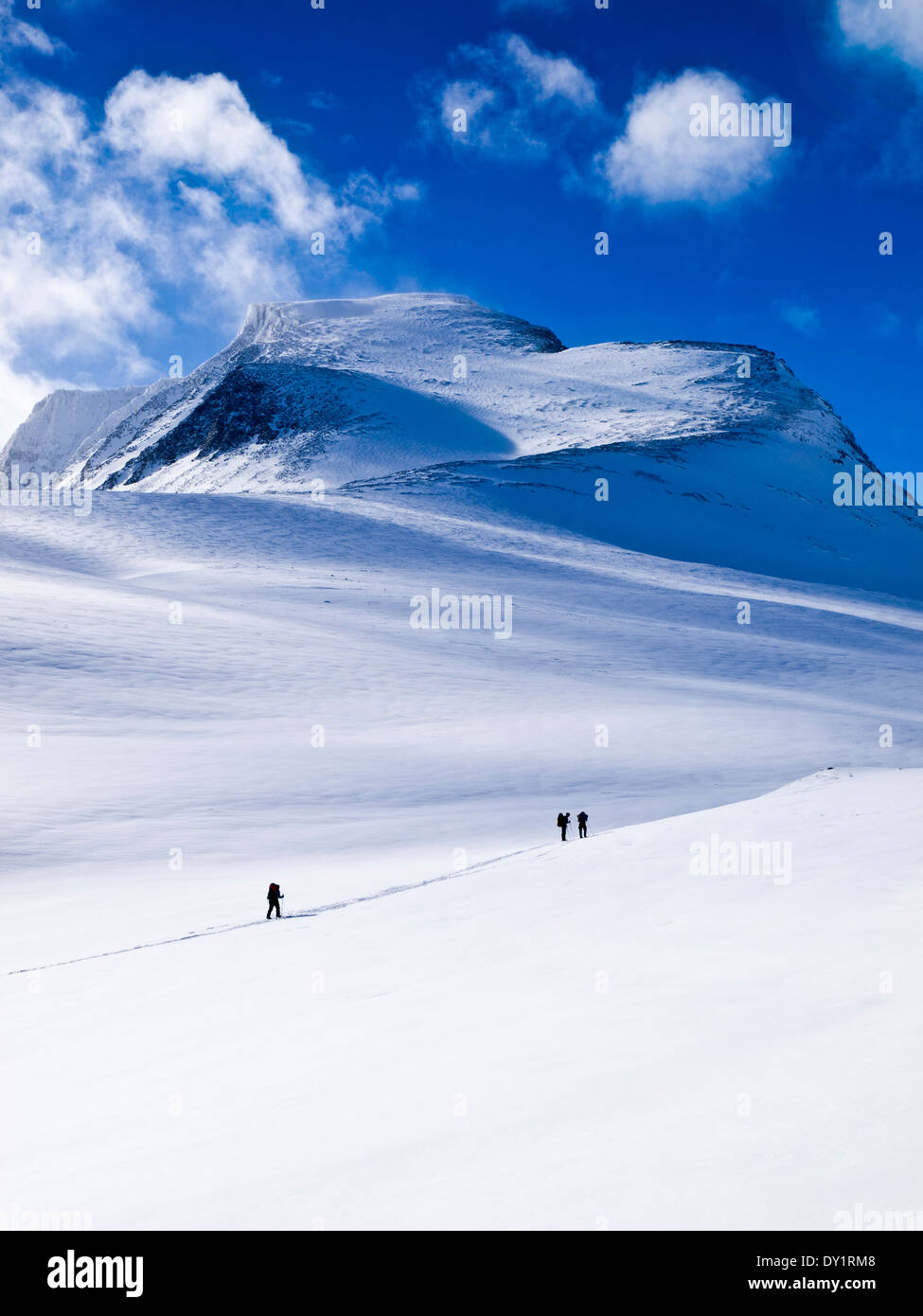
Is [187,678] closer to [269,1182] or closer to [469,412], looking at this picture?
[269,1182]

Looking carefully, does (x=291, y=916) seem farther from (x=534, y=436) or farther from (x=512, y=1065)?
(x=534, y=436)

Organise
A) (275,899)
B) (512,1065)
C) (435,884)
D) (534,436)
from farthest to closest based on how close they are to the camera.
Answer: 1. (534,436)
2. (435,884)
3. (275,899)
4. (512,1065)

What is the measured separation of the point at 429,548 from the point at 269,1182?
47.2 meters

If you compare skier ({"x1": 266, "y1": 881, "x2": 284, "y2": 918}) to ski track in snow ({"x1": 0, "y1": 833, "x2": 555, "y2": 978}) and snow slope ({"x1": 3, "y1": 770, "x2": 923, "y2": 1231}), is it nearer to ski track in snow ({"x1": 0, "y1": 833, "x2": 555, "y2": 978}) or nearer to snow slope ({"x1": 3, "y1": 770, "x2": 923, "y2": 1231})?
ski track in snow ({"x1": 0, "y1": 833, "x2": 555, "y2": 978})

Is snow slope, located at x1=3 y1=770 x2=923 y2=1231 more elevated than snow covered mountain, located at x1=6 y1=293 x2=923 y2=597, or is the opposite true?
snow covered mountain, located at x1=6 y1=293 x2=923 y2=597

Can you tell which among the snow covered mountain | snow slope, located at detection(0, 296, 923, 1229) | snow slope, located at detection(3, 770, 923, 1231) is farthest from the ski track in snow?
the snow covered mountain

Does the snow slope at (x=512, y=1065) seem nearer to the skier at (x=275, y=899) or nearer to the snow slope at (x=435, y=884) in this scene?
the snow slope at (x=435, y=884)

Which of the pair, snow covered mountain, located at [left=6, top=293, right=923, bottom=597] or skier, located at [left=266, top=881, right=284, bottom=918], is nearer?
skier, located at [left=266, top=881, right=284, bottom=918]

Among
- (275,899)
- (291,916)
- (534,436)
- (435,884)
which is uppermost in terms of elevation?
(534,436)

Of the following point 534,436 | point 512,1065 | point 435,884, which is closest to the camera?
point 512,1065

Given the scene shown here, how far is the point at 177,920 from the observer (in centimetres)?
1323

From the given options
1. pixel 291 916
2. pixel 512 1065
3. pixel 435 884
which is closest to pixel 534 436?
pixel 435 884

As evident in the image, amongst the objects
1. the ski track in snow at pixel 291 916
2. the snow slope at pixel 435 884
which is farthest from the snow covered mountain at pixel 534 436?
the ski track in snow at pixel 291 916
